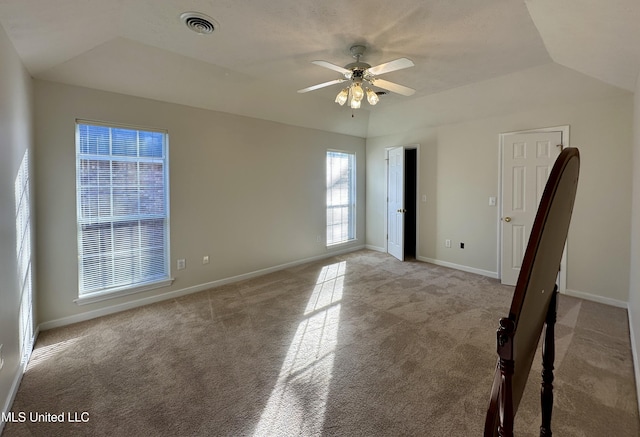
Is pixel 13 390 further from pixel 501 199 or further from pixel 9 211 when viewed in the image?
pixel 501 199

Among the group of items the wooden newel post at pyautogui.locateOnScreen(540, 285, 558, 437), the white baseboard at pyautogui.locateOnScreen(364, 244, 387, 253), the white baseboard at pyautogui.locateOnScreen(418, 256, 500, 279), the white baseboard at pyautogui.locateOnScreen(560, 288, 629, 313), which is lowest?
the white baseboard at pyautogui.locateOnScreen(560, 288, 629, 313)

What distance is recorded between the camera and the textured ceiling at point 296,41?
2.07 m

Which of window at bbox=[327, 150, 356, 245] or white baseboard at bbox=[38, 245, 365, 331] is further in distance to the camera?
window at bbox=[327, 150, 356, 245]

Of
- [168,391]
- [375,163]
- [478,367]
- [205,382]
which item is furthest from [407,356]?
[375,163]

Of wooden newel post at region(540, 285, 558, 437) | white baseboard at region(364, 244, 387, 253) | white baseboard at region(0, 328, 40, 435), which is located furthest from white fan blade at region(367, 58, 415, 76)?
white baseboard at region(364, 244, 387, 253)

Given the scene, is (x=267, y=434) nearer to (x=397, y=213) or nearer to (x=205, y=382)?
(x=205, y=382)

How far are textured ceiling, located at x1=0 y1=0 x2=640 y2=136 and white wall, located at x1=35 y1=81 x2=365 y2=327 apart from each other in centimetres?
25

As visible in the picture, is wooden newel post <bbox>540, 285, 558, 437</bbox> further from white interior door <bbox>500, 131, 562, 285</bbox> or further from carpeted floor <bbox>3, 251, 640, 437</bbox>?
white interior door <bbox>500, 131, 562, 285</bbox>

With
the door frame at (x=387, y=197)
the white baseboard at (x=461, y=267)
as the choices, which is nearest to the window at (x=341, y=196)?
the door frame at (x=387, y=197)

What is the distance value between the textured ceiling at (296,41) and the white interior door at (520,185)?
1.02 m

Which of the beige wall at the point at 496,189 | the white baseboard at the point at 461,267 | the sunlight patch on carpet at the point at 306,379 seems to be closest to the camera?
the sunlight patch on carpet at the point at 306,379

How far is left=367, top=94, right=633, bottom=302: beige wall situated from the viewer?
3477 mm

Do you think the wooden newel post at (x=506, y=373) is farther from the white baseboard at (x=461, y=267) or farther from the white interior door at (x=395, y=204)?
the white interior door at (x=395, y=204)

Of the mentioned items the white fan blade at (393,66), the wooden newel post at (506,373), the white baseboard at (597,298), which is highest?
A: the white fan blade at (393,66)
